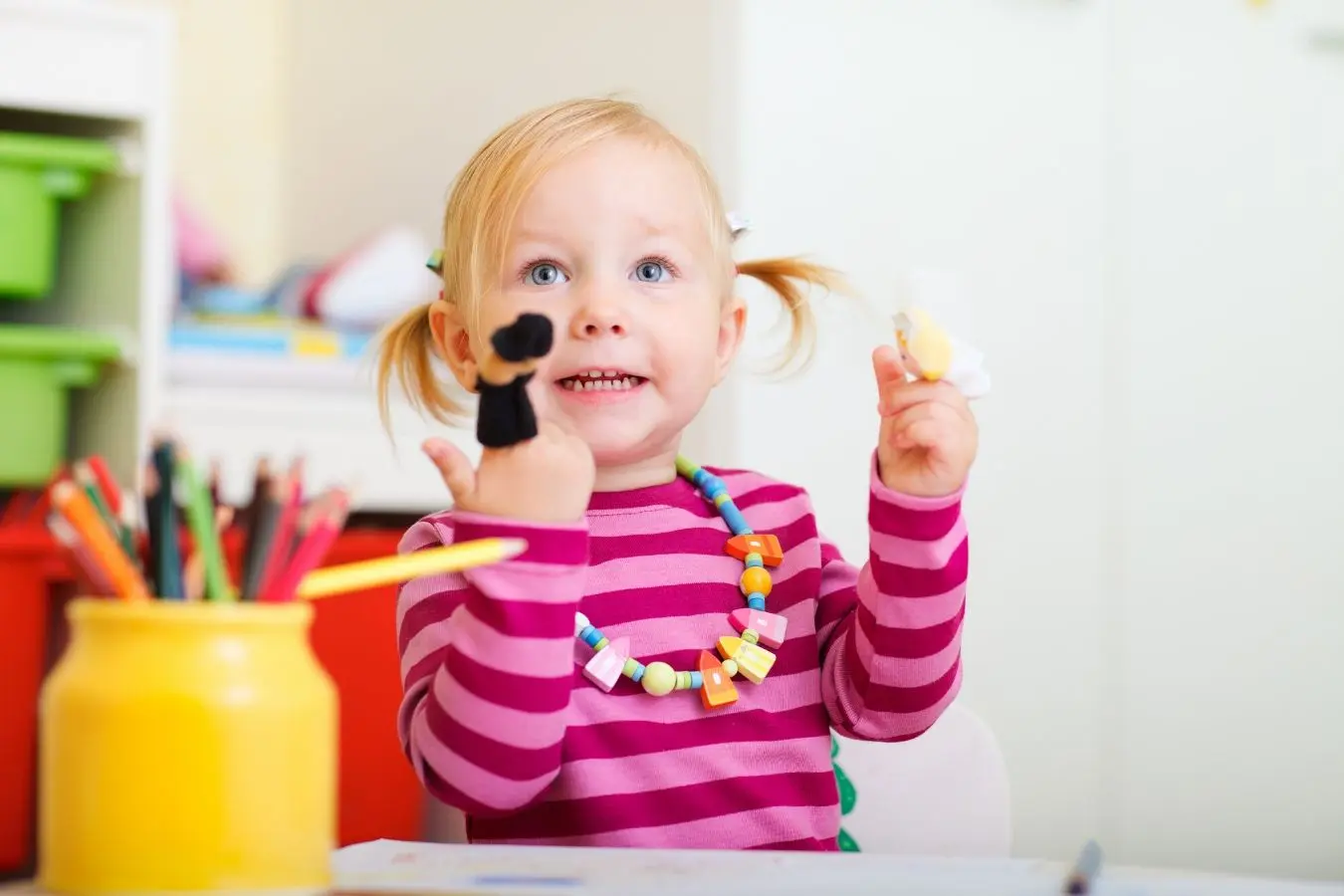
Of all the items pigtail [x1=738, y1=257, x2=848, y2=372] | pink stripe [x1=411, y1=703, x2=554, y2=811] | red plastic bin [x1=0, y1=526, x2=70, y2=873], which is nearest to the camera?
pink stripe [x1=411, y1=703, x2=554, y2=811]

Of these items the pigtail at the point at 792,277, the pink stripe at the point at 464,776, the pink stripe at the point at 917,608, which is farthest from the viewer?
the pigtail at the point at 792,277

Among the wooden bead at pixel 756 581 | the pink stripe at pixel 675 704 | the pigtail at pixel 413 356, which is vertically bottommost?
the pink stripe at pixel 675 704

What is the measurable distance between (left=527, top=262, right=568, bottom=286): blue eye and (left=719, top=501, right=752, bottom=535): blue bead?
0.15 meters

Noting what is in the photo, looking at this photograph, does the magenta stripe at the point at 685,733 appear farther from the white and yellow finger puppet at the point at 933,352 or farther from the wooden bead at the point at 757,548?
the white and yellow finger puppet at the point at 933,352

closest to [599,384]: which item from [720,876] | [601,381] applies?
[601,381]

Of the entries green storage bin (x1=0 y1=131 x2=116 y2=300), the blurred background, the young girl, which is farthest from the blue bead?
green storage bin (x1=0 y1=131 x2=116 y2=300)

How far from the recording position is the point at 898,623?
73cm

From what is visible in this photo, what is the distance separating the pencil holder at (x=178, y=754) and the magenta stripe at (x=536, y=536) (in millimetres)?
123

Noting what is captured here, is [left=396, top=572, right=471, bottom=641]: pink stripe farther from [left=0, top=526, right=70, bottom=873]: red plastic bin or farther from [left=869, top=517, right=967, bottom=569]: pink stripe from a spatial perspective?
→ [left=0, top=526, right=70, bottom=873]: red plastic bin

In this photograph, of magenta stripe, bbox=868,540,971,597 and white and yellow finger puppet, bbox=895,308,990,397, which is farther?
magenta stripe, bbox=868,540,971,597

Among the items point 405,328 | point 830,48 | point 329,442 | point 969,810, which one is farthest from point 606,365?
point 329,442

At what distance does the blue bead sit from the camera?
2.73 ft

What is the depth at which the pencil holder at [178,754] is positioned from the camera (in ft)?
1.20

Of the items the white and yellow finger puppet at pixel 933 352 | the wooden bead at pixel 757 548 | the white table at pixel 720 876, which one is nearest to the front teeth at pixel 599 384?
the wooden bead at pixel 757 548
